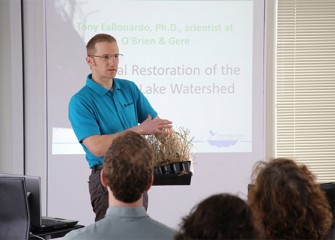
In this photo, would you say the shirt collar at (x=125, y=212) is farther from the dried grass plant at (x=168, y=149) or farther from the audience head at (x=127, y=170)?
the dried grass plant at (x=168, y=149)

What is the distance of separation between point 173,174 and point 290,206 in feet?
5.51

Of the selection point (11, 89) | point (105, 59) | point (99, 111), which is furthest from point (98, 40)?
point (11, 89)

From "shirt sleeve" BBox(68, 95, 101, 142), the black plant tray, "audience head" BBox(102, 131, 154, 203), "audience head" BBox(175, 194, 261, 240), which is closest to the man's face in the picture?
"shirt sleeve" BBox(68, 95, 101, 142)

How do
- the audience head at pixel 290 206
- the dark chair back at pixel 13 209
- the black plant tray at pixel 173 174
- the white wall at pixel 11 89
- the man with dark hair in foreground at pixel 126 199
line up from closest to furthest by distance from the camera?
the audience head at pixel 290 206, the man with dark hair in foreground at pixel 126 199, the dark chair back at pixel 13 209, the black plant tray at pixel 173 174, the white wall at pixel 11 89

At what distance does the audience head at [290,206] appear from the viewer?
181 cm

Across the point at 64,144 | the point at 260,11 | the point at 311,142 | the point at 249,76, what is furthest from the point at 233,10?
the point at 64,144

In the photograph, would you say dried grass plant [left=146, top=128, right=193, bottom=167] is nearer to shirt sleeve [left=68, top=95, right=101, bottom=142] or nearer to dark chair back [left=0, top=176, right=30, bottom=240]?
shirt sleeve [left=68, top=95, right=101, bottom=142]

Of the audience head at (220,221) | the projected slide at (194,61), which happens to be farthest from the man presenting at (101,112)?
the audience head at (220,221)

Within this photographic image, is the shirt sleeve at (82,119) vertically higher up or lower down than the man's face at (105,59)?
lower down

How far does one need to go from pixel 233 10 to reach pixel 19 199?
3.34m

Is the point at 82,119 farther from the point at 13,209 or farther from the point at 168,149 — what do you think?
the point at 13,209

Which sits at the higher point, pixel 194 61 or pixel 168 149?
pixel 194 61

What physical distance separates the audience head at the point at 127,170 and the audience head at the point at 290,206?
0.38 metres

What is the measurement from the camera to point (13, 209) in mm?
2875
